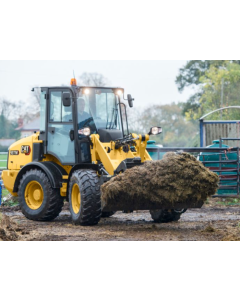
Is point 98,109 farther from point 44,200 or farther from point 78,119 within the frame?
point 44,200

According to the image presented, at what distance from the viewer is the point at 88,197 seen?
36.0 ft

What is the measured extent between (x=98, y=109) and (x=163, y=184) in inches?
111

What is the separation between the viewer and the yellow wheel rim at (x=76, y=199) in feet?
38.3

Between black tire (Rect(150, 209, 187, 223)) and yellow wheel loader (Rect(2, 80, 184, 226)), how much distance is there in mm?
24

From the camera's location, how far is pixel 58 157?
12766 millimetres

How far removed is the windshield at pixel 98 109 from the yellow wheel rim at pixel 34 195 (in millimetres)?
1857

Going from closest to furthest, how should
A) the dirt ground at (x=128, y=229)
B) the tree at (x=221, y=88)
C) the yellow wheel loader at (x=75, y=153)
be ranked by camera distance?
the dirt ground at (x=128, y=229) < the yellow wheel loader at (x=75, y=153) < the tree at (x=221, y=88)

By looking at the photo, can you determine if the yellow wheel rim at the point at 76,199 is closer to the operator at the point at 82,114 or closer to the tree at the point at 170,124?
the operator at the point at 82,114

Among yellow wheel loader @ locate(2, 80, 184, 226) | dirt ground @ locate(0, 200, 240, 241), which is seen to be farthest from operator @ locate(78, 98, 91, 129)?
dirt ground @ locate(0, 200, 240, 241)

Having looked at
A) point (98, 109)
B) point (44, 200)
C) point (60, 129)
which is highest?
point (98, 109)

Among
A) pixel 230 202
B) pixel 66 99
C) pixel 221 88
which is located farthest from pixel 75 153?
pixel 221 88

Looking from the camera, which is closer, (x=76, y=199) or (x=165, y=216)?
(x=76, y=199)

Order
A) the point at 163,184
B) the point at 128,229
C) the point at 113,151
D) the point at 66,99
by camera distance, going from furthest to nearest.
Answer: the point at 113,151
the point at 66,99
the point at 128,229
the point at 163,184

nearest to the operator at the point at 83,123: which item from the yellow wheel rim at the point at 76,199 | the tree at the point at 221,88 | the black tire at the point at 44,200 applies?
the yellow wheel rim at the point at 76,199
